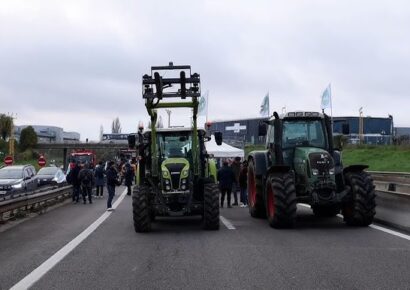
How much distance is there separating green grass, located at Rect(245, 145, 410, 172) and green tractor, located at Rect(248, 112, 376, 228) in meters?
31.2

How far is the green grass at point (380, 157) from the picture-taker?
48.6 metres

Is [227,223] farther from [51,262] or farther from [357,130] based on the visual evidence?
[357,130]

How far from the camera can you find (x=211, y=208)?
13.5 meters

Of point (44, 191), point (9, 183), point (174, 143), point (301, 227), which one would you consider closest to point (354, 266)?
point (301, 227)

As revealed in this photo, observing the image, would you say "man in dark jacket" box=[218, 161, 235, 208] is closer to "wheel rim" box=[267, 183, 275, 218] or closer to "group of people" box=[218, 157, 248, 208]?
"group of people" box=[218, 157, 248, 208]

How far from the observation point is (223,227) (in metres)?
14.4

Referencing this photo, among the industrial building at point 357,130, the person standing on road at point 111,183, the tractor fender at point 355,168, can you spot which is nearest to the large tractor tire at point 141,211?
the tractor fender at point 355,168

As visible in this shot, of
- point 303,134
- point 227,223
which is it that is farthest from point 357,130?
point 227,223

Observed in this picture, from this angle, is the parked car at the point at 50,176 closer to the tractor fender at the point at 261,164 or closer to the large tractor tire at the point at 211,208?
the tractor fender at the point at 261,164

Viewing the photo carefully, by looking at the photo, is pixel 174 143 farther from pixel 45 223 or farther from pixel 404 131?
pixel 404 131

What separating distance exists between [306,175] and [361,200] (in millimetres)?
1371

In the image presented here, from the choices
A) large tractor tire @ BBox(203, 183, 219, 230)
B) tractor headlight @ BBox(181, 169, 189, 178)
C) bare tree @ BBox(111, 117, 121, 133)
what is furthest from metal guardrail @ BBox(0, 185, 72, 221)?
bare tree @ BBox(111, 117, 121, 133)

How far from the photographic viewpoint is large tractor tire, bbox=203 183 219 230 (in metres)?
13.5

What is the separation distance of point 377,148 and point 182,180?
46.1 meters
